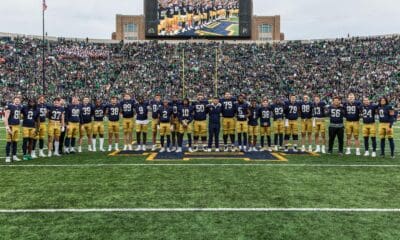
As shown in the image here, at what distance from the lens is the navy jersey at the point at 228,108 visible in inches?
481

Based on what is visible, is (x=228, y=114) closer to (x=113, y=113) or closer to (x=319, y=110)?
(x=319, y=110)

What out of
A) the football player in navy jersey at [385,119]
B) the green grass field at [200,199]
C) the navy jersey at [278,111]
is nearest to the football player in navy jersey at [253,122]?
the navy jersey at [278,111]

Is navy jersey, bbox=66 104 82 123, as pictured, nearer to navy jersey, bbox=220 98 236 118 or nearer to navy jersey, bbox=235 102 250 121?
navy jersey, bbox=220 98 236 118

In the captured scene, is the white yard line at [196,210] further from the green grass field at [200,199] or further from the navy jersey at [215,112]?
the navy jersey at [215,112]

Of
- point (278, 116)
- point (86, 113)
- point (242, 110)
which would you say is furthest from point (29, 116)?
point (278, 116)

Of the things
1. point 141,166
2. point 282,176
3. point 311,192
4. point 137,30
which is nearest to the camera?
point 311,192

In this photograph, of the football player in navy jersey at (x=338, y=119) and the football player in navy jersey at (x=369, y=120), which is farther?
the football player in navy jersey at (x=338, y=119)

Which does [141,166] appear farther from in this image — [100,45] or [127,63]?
[100,45]

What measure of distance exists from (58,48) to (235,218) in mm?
45462

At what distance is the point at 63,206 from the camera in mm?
5836

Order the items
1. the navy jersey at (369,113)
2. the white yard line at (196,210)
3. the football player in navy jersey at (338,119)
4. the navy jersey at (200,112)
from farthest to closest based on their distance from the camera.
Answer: the navy jersey at (200,112), the football player in navy jersey at (338,119), the navy jersey at (369,113), the white yard line at (196,210)

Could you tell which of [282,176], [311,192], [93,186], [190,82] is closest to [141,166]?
[93,186]

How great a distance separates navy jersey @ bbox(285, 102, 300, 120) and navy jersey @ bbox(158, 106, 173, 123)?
3845mm

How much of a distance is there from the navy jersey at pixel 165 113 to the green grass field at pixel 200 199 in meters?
2.67
